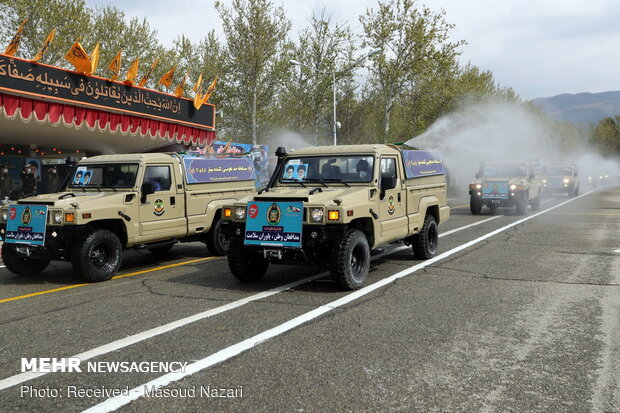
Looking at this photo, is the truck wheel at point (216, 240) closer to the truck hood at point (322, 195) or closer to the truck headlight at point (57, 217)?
the truck hood at point (322, 195)

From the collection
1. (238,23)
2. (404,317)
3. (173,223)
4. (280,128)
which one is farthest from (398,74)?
(404,317)

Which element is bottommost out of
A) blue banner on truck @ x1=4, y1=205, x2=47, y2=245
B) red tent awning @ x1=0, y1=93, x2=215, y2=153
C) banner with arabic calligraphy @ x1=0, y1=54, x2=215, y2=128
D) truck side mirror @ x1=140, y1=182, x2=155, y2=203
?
blue banner on truck @ x1=4, y1=205, x2=47, y2=245

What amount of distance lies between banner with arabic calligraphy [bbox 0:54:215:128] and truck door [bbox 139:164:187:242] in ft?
23.6

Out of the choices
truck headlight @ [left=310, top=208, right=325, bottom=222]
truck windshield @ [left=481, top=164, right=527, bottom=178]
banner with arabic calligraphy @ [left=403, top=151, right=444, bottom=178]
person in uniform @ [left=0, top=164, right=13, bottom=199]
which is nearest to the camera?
truck headlight @ [left=310, top=208, right=325, bottom=222]

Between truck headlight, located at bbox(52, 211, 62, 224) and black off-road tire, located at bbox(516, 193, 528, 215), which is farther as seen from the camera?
black off-road tire, located at bbox(516, 193, 528, 215)

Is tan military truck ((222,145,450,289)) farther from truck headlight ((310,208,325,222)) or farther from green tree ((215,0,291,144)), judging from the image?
green tree ((215,0,291,144))

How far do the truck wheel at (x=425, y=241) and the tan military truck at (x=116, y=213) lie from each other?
372 cm

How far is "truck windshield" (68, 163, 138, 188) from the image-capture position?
8.54m

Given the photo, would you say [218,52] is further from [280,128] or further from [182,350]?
[182,350]

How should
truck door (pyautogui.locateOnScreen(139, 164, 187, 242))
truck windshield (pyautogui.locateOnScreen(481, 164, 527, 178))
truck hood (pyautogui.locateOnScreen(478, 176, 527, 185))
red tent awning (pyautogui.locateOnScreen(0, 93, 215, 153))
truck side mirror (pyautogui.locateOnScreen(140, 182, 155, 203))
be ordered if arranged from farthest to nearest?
truck windshield (pyautogui.locateOnScreen(481, 164, 527, 178)), truck hood (pyautogui.locateOnScreen(478, 176, 527, 185)), red tent awning (pyautogui.locateOnScreen(0, 93, 215, 153)), truck door (pyautogui.locateOnScreen(139, 164, 187, 242)), truck side mirror (pyautogui.locateOnScreen(140, 182, 155, 203))

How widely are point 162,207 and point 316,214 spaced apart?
355cm

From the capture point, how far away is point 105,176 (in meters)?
8.70

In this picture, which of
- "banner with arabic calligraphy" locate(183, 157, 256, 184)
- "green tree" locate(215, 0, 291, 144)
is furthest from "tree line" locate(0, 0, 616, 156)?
"banner with arabic calligraphy" locate(183, 157, 256, 184)

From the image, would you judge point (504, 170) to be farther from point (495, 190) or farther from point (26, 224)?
point (26, 224)
